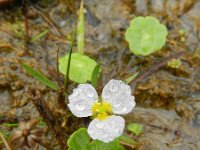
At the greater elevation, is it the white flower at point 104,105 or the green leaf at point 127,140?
the white flower at point 104,105

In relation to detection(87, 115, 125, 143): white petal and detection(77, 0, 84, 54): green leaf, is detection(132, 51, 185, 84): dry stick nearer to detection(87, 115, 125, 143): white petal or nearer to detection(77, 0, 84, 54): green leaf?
detection(77, 0, 84, 54): green leaf

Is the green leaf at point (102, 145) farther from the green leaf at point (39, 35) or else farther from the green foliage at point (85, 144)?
the green leaf at point (39, 35)

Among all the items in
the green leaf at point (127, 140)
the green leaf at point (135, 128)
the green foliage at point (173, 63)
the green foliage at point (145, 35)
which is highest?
the green foliage at point (145, 35)

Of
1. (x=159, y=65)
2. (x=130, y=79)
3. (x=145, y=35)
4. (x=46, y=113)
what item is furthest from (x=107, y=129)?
(x=145, y=35)

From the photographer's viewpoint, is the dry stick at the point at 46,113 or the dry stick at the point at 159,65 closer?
the dry stick at the point at 46,113

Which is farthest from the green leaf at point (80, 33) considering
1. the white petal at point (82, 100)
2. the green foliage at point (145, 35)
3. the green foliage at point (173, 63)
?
the white petal at point (82, 100)

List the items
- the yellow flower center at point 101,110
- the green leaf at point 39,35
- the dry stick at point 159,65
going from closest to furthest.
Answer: the yellow flower center at point 101,110 → the dry stick at point 159,65 → the green leaf at point 39,35

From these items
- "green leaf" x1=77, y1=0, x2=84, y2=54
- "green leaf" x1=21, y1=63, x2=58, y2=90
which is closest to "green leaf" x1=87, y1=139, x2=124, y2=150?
"green leaf" x1=21, y1=63, x2=58, y2=90
